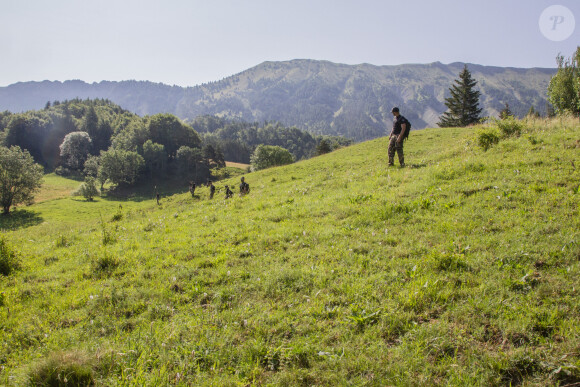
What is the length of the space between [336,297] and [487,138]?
48.7 ft

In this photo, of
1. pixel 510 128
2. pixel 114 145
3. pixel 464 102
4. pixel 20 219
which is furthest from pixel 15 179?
pixel 464 102

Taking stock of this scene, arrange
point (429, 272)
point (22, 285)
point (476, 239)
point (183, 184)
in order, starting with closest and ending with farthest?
point (429, 272) → point (476, 239) → point (22, 285) → point (183, 184)

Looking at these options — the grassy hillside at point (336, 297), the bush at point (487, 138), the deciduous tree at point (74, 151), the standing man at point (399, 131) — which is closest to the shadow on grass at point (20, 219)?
the grassy hillside at point (336, 297)

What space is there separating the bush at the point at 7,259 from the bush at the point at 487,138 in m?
20.5

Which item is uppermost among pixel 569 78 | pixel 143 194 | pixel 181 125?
pixel 181 125

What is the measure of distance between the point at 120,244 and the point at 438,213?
10.9 metres

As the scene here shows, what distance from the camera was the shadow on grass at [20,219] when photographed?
47.5 meters

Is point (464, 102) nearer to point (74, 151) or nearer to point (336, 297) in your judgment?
point (336, 297)

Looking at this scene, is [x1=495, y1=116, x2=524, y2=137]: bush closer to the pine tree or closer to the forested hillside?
the pine tree

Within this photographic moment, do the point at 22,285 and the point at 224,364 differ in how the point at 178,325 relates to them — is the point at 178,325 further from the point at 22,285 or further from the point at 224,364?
the point at 22,285

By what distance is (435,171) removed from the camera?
12.6 metres

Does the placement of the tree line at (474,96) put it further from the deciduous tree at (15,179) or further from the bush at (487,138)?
the deciduous tree at (15,179)

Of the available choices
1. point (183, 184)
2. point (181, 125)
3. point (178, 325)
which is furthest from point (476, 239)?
point (181, 125)

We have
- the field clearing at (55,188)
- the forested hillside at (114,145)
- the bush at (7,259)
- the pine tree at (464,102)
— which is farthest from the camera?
the forested hillside at (114,145)
